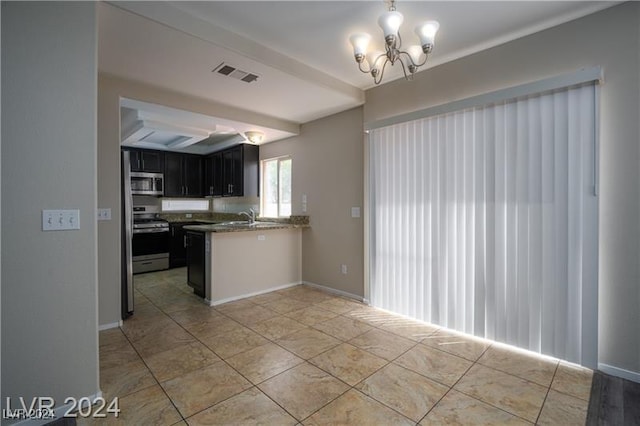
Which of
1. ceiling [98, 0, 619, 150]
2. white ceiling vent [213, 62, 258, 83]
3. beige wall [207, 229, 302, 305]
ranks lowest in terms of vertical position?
beige wall [207, 229, 302, 305]

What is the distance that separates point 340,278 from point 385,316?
0.96 meters

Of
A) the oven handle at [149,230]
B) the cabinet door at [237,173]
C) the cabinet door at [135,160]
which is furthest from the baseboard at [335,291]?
the cabinet door at [135,160]

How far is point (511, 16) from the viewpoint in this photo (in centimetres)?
225

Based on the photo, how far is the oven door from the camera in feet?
17.2

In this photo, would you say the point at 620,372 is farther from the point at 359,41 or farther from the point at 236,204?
the point at 236,204

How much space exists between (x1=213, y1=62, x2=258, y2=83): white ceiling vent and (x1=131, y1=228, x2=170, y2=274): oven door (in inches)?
148

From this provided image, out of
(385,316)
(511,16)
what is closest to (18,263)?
(385,316)

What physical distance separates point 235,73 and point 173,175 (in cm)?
395

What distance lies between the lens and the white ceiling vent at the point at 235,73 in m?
2.73

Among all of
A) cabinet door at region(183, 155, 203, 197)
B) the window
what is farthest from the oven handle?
the window

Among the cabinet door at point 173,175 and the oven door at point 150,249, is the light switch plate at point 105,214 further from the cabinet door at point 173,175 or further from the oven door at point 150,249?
the cabinet door at point 173,175

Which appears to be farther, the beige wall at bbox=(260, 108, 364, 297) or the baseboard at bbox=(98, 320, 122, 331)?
the beige wall at bbox=(260, 108, 364, 297)

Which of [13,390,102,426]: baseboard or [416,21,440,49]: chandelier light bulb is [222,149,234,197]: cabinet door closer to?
[13,390,102,426]: baseboard

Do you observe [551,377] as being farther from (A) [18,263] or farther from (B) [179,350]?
(A) [18,263]
